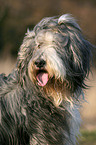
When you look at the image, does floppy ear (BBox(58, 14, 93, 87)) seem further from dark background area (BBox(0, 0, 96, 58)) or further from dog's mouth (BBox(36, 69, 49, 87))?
dark background area (BBox(0, 0, 96, 58))

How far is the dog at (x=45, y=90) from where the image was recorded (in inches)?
125

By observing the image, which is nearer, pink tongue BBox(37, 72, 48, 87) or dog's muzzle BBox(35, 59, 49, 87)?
dog's muzzle BBox(35, 59, 49, 87)

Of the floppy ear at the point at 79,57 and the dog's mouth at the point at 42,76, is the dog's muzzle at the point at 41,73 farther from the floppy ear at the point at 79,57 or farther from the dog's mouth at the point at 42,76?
the floppy ear at the point at 79,57

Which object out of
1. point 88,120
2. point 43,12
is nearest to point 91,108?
point 88,120

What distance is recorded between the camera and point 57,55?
312cm

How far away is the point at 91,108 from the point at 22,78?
204 inches

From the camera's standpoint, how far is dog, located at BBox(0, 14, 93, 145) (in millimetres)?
3184

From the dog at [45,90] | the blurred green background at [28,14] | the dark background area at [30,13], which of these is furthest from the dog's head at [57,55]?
the dark background area at [30,13]

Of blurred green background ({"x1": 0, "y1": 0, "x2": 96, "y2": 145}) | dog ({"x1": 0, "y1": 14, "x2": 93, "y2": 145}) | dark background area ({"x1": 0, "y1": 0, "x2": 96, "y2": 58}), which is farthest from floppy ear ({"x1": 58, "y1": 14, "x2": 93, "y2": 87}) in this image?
dark background area ({"x1": 0, "y1": 0, "x2": 96, "y2": 58})

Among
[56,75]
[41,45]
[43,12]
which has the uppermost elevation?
[43,12]

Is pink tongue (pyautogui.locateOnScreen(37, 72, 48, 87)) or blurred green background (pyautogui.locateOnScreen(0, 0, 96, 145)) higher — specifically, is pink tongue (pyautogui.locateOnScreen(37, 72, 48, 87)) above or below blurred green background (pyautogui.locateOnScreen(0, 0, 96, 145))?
below

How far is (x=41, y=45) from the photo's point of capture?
125 inches

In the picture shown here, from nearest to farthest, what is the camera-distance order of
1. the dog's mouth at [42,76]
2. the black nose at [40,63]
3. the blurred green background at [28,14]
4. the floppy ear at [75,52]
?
the black nose at [40,63] < the dog's mouth at [42,76] < the floppy ear at [75,52] < the blurred green background at [28,14]

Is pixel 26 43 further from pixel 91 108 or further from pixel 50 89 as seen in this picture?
pixel 91 108
